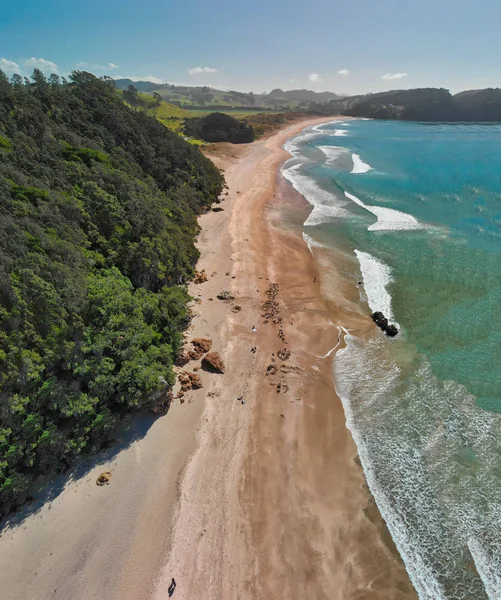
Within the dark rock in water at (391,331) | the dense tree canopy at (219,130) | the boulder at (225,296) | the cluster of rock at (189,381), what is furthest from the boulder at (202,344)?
the dense tree canopy at (219,130)

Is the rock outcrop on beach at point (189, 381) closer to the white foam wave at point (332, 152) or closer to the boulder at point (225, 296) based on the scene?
the boulder at point (225, 296)

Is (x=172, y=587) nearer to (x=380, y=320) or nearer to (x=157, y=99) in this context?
(x=380, y=320)

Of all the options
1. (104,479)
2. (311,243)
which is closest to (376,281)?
(311,243)

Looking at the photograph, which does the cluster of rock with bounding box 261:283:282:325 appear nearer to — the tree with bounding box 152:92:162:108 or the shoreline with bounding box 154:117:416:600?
the shoreline with bounding box 154:117:416:600

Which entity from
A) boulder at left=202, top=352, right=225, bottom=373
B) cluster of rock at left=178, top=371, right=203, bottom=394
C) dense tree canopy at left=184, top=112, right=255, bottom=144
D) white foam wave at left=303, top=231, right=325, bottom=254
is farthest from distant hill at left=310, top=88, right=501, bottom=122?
cluster of rock at left=178, top=371, right=203, bottom=394

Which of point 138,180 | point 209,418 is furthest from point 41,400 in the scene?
point 138,180
